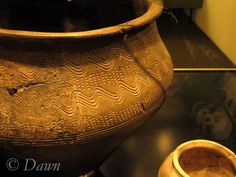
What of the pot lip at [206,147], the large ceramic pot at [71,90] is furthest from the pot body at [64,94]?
the pot lip at [206,147]

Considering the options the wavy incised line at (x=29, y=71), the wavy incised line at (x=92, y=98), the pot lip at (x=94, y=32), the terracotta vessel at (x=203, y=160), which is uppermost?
the pot lip at (x=94, y=32)

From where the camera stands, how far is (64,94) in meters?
0.80

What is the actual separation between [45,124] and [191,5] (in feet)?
6.55

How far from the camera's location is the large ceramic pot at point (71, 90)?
31.0 inches

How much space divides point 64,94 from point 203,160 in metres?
0.36

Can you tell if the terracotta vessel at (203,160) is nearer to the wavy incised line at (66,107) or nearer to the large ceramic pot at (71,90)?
the large ceramic pot at (71,90)

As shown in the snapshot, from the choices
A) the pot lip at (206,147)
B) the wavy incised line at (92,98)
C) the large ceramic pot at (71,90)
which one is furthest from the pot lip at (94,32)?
the pot lip at (206,147)

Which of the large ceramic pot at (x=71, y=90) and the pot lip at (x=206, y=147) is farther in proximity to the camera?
the pot lip at (x=206, y=147)

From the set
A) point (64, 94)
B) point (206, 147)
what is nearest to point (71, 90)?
point (64, 94)

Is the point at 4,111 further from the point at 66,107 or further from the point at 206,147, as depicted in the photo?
the point at 206,147

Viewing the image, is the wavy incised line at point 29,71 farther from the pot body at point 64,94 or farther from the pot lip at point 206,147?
the pot lip at point 206,147

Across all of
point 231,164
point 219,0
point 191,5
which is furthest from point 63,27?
point 191,5

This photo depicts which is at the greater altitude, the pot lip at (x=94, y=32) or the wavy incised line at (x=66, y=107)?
the pot lip at (x=94, y=32)

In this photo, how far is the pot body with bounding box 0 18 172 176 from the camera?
789mm
